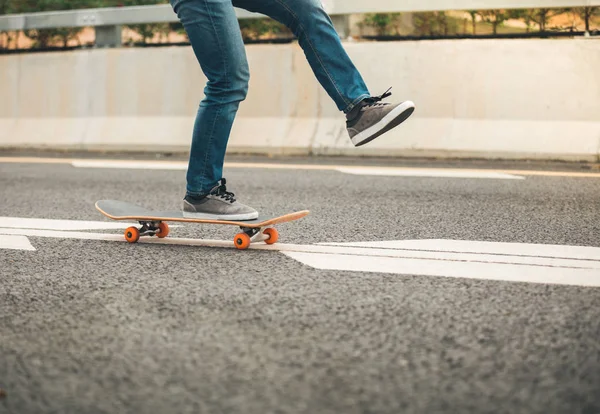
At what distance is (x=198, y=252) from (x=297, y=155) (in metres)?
5.17

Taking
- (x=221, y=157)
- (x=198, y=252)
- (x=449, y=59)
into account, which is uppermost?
(x=449, y=59)


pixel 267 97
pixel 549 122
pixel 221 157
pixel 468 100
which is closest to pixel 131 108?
pixel 267 97

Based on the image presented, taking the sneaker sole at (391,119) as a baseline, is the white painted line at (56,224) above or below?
below

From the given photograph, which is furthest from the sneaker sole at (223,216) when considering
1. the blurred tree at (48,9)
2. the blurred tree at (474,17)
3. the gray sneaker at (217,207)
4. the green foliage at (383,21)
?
the blurred tree at (48,9)

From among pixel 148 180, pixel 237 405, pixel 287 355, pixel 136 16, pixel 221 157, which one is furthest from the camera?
pixel 136 16

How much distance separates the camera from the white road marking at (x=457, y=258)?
11.9 feet

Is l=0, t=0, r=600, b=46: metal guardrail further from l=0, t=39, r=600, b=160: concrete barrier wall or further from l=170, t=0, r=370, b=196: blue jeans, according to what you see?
l=170, t=0, r=370, b=196: blue jeans

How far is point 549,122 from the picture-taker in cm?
845

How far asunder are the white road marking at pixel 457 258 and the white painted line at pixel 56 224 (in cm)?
67

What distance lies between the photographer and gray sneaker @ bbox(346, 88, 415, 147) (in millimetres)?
4566

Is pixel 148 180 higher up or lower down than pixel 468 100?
lower down

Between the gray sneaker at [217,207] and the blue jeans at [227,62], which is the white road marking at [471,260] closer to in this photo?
the gray sneaker at [217,207]

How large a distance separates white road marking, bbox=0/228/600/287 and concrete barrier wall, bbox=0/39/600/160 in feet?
14.0

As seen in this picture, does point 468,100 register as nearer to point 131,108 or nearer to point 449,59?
point 449,59
